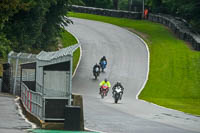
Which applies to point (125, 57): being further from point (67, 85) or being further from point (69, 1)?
point (67, 85)

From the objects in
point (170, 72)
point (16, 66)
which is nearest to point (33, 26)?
point (170, 72)

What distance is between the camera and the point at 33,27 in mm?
49469

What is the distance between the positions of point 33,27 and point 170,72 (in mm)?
12269

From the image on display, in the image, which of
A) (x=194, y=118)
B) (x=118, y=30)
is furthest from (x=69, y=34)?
(x=194, y=118)

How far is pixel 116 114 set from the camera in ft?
93.2

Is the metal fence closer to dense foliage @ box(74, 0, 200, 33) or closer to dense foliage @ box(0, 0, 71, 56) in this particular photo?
dense foliage @ box(0, 0, 71, 56)

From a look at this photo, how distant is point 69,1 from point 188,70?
38.9ft

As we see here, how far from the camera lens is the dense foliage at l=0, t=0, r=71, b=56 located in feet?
153

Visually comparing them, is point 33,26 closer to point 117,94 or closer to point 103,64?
point 103,64

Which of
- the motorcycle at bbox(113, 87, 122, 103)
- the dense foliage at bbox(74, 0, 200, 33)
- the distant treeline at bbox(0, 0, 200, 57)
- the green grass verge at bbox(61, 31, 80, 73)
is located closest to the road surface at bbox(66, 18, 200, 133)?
the motorcycle at bbox(113, 87, 122, 103)

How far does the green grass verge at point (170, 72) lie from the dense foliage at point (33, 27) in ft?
30.7

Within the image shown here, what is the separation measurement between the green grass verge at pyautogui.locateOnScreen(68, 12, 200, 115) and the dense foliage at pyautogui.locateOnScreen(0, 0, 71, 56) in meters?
9.36

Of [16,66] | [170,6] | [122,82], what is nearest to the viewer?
[16,66]

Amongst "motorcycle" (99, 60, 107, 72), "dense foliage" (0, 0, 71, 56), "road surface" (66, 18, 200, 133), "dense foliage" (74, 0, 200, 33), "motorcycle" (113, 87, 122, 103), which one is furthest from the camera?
"dense foliage" (74, 0, 200, 33)
